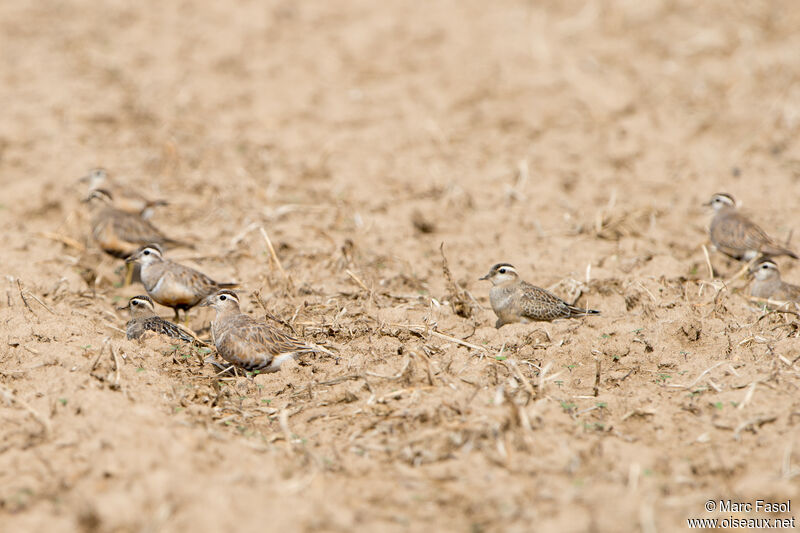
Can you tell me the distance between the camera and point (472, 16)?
57.3ft

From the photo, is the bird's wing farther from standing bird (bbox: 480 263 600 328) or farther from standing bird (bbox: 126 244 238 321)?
standing bird (bbox: 126 244 238 321)

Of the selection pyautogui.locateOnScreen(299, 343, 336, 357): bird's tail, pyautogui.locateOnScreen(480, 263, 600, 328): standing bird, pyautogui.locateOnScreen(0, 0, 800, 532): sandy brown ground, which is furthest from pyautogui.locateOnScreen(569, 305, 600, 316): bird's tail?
pyautogui.locateOnScreen(299, 343, 336, 357): bird's tail

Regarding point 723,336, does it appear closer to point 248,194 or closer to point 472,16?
point 248,194

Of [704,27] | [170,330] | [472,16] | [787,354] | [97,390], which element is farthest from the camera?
[472,16]

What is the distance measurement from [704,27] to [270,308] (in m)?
11.8

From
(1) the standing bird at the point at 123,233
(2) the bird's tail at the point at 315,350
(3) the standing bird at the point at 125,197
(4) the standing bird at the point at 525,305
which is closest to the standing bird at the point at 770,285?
(4) the standing bird at the point at 525,305

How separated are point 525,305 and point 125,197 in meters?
5.83

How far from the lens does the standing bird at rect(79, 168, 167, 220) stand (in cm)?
1112

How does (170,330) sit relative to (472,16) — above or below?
below

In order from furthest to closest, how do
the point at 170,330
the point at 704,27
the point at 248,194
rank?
1. the point at 704,27
2. the point at 248,194
3. the point at 170,330

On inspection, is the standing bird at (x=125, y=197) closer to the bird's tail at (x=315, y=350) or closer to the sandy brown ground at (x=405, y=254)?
the sandy brown ground at (x=405, y=254)

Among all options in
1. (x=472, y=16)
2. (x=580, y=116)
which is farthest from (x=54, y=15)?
(x=580, y=116)

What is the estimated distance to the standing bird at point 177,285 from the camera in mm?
9094

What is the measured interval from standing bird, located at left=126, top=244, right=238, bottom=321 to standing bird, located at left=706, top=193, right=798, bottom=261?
5816 mm
